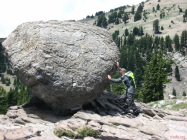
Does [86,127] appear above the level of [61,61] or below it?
below

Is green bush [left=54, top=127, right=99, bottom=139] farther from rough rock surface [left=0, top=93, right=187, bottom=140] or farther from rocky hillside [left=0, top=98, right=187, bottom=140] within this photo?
rough rock surface [left=0, top=93, right=187, bottom=140]

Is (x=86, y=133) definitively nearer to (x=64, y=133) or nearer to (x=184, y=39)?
(x=64, y=133)

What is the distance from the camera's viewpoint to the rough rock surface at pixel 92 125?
10.7 metres

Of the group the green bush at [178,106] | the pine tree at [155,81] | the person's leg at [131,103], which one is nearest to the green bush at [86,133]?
the person's leg at [131,103]

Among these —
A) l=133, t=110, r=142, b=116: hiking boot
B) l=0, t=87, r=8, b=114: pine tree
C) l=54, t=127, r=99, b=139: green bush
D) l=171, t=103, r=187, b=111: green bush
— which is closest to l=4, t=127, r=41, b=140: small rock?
l=54, t=127, r=99, b=139: green bush

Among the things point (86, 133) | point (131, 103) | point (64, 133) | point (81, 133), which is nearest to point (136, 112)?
point (131, 103)

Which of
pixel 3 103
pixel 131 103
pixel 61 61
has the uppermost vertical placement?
pixel 61 61

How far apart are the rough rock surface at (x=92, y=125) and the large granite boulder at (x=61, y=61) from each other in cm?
159

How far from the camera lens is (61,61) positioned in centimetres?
1326

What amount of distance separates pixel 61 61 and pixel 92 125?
463 centimetres

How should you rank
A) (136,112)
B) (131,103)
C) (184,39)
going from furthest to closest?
(184,39) → (136,112) → (131,103)

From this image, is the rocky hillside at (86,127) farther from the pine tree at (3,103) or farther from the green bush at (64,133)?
the pine tree at (3,103)

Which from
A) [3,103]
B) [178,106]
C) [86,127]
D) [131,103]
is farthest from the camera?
[3,103]

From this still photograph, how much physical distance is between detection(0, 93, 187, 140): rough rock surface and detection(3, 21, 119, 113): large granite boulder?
1.59 m
